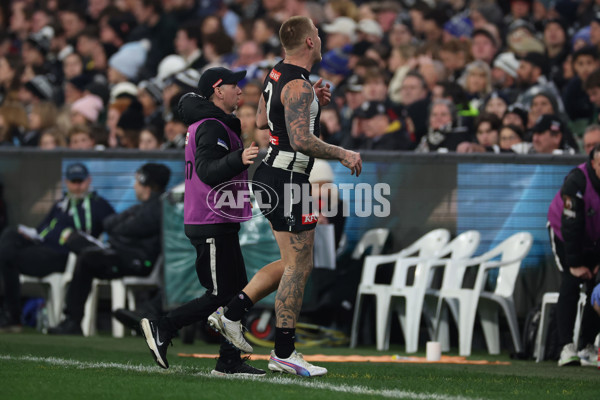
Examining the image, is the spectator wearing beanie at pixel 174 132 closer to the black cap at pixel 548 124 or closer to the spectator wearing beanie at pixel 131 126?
the spectator wearing beanie at pixel 131 126

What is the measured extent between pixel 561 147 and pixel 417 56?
3496mm

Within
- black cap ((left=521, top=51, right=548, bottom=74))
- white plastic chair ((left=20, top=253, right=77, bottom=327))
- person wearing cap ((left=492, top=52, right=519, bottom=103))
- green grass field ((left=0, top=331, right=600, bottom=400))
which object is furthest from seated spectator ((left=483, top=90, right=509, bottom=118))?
white plastic chair ((left=20, top=253, right=77, bottom=327))

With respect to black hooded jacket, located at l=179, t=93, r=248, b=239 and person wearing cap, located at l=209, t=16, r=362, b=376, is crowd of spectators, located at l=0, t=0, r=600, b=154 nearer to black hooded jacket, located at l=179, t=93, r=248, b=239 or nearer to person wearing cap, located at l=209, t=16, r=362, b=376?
person wearing cap, located at l=209, t=16, r=362, b=376

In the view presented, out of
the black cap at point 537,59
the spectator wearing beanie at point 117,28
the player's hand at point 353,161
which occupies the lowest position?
the player's hand at point 353,161

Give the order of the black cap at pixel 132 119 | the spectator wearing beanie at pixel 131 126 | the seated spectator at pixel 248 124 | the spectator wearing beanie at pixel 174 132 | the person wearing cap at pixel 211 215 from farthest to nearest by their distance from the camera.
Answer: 1. the black cap at pixel 132 119
2. the spectator wearing beanie at pixel 131 126
3. the spectator wearing beanie at pixel 174 132
4. the seated spectator at pixel 248 124
5. the person wearing cap at pixel 211 215

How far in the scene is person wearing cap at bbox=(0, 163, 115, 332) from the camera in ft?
40.4

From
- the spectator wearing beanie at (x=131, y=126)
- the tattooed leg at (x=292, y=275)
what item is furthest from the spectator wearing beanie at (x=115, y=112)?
the tattooed leg at (x=292, y=275)

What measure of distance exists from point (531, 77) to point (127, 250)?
5210 millimetres

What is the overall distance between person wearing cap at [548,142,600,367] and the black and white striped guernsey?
2967 mm

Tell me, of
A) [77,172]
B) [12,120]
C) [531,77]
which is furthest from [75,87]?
[531,77]

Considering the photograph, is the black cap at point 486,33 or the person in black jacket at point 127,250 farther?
the black cap at point 486,33

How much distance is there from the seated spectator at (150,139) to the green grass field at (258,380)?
4.04 metres

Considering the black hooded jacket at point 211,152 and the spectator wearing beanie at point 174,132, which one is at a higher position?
the spectator wearing beanie at point 174,132

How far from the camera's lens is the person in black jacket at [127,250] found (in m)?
11.9
